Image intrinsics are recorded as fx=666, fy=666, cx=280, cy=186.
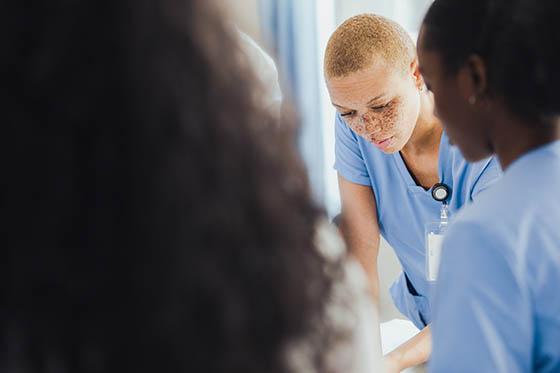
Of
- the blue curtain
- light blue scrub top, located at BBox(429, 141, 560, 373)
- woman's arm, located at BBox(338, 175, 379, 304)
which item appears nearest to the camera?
light blue scrub top, located at BBox(429, 141, 560, 373)

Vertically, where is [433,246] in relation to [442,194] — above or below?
below

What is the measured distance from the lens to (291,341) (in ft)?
1.48

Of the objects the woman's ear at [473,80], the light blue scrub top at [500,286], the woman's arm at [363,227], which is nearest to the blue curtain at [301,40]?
the woman's arm at [363,227]

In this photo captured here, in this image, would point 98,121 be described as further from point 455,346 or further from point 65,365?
point 455,346

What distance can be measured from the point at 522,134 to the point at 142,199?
492 mm

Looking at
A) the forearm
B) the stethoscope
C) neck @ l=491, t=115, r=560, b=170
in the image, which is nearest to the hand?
the forearm

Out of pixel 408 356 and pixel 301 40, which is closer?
pixel 408 356

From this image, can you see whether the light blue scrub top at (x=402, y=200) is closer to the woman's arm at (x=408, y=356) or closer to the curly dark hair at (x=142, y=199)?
the woman's arm at (x=408, y=356)

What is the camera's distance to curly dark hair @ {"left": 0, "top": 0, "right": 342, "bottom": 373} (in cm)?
40

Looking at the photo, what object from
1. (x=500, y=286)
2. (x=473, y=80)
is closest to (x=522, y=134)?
(x=473, y=80)

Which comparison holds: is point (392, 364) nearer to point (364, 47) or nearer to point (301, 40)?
point (364, 47)

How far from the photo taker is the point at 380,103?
4.59 feet

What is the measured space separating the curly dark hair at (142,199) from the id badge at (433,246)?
104 cm

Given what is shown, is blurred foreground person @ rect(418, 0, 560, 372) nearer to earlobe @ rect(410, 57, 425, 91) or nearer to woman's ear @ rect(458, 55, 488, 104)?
woman's ear @ rect(458, 55, 488, 104)
